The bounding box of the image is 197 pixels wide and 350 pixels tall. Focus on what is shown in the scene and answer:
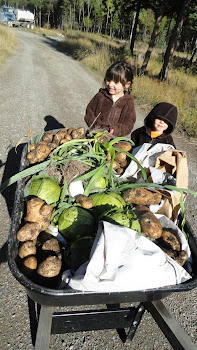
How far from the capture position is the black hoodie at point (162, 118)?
271 cm

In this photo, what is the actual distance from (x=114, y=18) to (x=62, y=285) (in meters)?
54.3

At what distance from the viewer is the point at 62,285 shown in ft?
4.13

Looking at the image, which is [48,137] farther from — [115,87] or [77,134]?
[115,87]

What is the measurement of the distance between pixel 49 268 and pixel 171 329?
33.8 inches

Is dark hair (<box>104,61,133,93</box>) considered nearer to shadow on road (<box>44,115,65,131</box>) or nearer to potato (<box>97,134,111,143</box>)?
potato (<box>97,134,111,143</box>)

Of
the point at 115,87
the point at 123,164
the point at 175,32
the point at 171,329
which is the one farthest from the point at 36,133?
the point at 175,32

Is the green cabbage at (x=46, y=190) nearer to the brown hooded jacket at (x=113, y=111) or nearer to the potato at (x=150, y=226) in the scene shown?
the potato at (x=150, y=226)

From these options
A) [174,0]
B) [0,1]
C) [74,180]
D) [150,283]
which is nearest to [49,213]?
[74,180]

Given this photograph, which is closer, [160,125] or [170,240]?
[170,240]

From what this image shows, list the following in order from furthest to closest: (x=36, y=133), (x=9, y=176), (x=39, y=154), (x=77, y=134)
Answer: (x=36, y=133) → (x=9, y=176) → (x=77, y=134) → (x=39, y=154)

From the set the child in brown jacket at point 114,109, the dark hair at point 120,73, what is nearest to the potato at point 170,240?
the child in brown jacket at point 114,109

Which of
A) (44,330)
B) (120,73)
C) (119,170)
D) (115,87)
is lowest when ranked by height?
(44,330)

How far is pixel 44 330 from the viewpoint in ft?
4.79

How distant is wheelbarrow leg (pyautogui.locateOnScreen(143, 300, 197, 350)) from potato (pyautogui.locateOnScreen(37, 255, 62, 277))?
2.52ft
